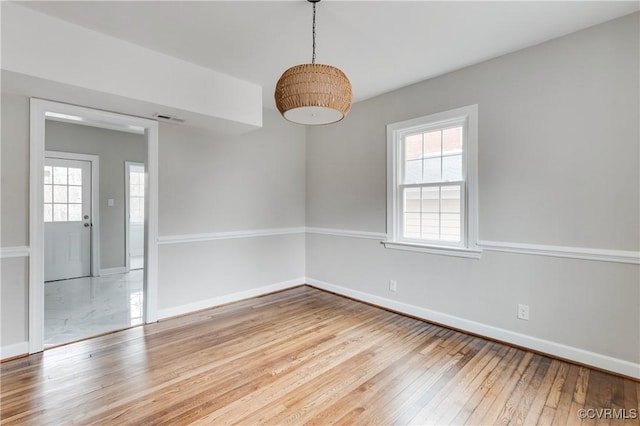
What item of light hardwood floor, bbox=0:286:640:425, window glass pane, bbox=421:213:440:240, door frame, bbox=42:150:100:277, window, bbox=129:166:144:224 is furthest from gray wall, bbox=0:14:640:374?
window, bbox=129:166:144:224

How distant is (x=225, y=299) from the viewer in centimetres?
394

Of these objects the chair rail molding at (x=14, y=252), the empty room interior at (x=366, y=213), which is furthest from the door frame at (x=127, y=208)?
the chair rail molding at (x=14, y=252)

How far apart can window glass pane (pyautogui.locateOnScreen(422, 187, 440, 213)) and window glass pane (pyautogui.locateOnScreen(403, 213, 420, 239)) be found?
0.14 m

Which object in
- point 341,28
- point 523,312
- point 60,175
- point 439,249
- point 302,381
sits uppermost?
point 341,28

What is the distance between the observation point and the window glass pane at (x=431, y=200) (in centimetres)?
335

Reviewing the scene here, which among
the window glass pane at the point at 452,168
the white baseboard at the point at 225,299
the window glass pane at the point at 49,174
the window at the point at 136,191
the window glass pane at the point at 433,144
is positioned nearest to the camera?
the window glass pane at the point at 452,168

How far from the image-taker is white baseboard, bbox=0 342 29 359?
8.15 feet

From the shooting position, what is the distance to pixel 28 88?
2.39 meters

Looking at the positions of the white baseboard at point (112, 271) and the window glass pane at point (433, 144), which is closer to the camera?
the window glass pane at point (433, 144)

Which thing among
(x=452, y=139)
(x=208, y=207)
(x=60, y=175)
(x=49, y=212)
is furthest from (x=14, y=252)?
(x=452, y=139)

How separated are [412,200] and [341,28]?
1.98 metres

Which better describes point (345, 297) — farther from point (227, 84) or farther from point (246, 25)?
point (246, 25)

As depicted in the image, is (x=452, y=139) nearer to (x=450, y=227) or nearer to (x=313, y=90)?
(x=450, y=227)

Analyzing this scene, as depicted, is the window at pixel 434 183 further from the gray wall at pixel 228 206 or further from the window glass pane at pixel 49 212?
the window glass pane at pixel 49 212
